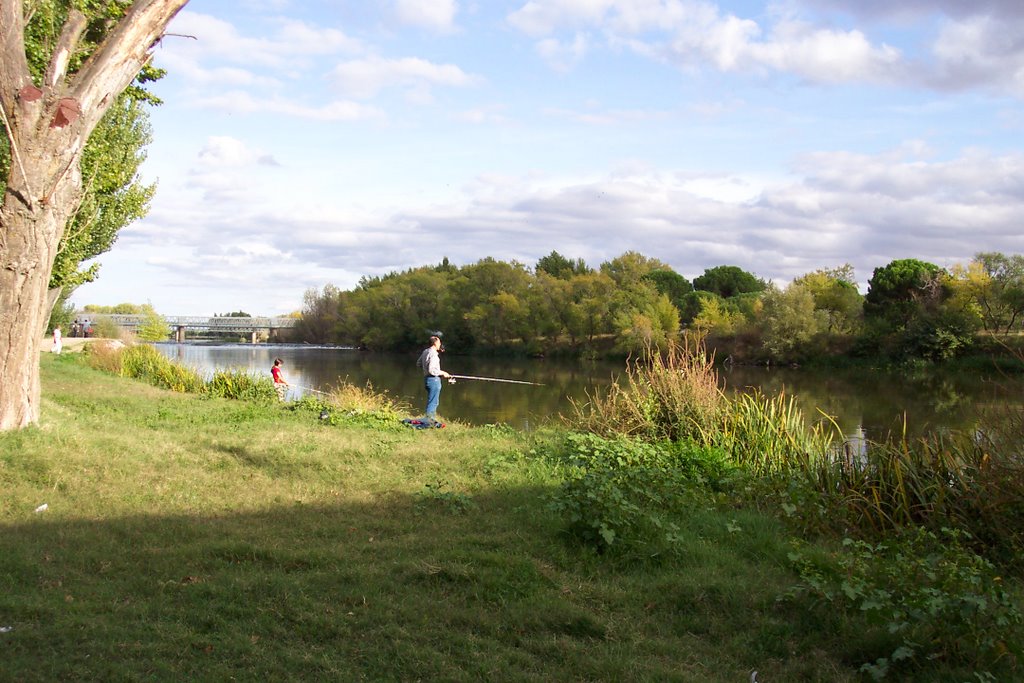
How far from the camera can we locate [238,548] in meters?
5.52

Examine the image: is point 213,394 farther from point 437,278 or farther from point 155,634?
point 437,278

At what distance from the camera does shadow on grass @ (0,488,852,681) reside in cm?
382

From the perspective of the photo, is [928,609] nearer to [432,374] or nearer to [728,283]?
[432,374]

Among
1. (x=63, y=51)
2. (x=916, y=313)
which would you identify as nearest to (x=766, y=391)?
(x=916, y=313)

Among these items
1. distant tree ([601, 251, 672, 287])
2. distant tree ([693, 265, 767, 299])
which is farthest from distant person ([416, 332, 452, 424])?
distant tree ([693, 265, 767, 299])

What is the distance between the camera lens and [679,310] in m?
70.2

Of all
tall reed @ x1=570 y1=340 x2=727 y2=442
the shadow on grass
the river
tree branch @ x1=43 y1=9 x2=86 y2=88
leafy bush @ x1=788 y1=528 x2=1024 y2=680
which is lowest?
the river

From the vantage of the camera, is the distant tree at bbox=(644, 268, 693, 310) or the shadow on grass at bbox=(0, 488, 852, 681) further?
the distant tree at bbox=(644, 268, 693, 310)

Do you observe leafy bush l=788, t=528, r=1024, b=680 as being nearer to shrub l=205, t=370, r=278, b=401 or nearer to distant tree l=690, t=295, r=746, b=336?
shrub l=205, t=370, r=278, b=401

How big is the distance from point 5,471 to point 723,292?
265 ft

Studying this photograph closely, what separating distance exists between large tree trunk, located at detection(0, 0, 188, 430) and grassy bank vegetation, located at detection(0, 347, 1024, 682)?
81 cm

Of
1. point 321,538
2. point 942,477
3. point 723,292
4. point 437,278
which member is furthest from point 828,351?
point 321,538

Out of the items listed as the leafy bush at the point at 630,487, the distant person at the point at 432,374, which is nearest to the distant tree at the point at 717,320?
the distant person at the point at 432,374

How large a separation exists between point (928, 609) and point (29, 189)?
8729 mm
